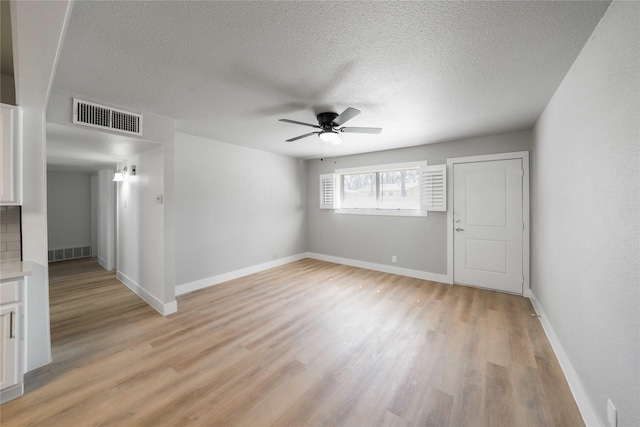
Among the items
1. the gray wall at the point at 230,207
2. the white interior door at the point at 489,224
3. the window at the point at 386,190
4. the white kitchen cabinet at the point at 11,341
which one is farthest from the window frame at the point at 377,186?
the white kitchen cabinet at the point at 11,341

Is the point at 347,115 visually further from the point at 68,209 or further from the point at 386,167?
the point at 68,209

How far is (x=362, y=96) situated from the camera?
2.43m

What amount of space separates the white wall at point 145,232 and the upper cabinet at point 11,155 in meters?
1.18

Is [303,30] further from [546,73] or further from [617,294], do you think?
[617,294]

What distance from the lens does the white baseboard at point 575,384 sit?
147 cm

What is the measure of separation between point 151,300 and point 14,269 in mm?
1714

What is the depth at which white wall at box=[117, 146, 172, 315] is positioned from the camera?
3080 millimetres

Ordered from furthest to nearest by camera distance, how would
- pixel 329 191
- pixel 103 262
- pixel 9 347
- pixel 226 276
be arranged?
pixel 329 191, pixel 103 262, pixel 226 276, pixel 9 347

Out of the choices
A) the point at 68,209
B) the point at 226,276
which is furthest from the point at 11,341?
the point at 68,209

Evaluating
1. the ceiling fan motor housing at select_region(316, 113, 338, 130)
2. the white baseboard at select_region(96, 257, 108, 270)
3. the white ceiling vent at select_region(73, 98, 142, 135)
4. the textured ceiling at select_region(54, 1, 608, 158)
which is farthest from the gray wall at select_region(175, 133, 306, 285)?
the white baseboard at select_region(96, 257, 108, 270)

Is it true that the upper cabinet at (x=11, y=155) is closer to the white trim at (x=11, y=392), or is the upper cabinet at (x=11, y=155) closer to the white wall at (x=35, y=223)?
the white wall at (x=35, y=223)

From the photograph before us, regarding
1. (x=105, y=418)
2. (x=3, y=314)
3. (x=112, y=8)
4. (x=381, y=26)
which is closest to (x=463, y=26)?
(x=381, y=26)

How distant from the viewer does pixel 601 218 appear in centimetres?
141

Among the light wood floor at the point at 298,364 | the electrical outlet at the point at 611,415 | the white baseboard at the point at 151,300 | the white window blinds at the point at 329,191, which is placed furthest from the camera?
the white window blinds at the point at 329,191
